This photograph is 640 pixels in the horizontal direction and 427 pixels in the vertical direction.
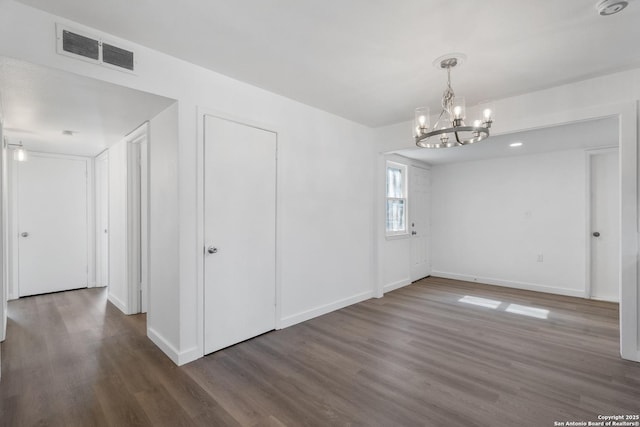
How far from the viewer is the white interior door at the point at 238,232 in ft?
8.98

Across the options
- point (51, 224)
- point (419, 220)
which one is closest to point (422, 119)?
point (419, 220)

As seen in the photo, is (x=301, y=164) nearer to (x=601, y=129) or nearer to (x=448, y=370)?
(x=448, y=370)

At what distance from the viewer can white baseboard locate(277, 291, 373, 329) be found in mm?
3387

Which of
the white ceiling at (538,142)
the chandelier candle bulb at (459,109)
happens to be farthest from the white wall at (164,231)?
the white ceiling at (538,142)

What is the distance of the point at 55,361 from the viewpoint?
8.54 feet

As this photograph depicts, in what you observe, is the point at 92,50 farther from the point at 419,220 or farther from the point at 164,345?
the point at 419,220

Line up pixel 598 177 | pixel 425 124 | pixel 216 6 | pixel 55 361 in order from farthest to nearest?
pixel 598 177 → pixel 55 361 → pixel 425 124 → pixel 216 6

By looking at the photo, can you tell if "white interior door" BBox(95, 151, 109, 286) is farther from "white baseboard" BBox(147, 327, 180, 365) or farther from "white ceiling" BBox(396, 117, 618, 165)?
"white ceiling" BBox(396, 117, 618, 165)

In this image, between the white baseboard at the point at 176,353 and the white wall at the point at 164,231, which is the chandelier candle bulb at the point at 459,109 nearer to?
the white wall at the point at 164,231

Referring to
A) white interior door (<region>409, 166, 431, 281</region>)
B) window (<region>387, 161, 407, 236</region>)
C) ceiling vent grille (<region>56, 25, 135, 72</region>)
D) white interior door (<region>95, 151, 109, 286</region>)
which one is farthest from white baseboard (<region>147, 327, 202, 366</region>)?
white interior door (<region>409, 166, 431, 281</region>)

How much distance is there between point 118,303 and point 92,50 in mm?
3247

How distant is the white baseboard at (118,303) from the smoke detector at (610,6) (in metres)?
5.30

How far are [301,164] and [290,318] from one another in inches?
71.6

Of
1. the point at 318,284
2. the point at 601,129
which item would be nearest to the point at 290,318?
the point at 318,284
